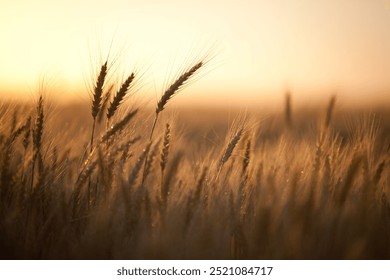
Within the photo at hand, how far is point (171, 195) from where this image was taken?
191 cm

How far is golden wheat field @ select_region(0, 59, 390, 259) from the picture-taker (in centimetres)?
169

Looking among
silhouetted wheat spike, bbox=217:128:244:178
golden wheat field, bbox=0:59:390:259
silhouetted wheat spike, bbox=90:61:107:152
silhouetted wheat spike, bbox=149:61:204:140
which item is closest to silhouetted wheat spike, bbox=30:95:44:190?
golden wheat field, bbox=0:59:390:259

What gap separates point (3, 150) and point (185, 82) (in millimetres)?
723

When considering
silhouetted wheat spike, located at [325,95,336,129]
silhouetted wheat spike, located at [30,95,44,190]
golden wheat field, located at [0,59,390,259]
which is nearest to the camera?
golden wheat field, located at [0,59,390,259]

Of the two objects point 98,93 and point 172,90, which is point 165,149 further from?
point 98,93

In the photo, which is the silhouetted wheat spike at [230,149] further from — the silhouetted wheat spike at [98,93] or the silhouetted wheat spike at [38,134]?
the silhouetted wheat spike at [38,134]

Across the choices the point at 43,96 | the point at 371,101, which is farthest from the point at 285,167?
the point at 43,96

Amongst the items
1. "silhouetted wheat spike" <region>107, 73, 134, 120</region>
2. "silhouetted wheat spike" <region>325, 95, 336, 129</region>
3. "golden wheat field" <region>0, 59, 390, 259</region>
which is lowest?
"golden wheat field" <region>0, 59, 390, 259</region>

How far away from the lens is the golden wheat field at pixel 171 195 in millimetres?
1687

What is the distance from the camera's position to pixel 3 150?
180 centimetres

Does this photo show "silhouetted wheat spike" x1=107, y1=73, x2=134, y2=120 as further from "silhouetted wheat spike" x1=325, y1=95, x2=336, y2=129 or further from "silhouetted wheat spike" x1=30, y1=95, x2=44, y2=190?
Result: "silhouetted wheat spike" x1=325, y1=95, x2=336, y2=129

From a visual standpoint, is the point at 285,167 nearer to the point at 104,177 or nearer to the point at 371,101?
the point at 371,101

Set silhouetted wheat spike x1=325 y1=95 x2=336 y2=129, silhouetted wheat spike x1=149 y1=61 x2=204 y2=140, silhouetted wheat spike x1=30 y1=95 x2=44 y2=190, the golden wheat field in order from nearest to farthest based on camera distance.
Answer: the golden wheat field < silhouetted wheat spike x1=30 y1=95 x2=44 y2=190 < silhouetted wheat spike x1=149 y1=61 x2=204 y2=140 < silhouetted wheat spike x1=325 y1=95 x2=336 y2=129
